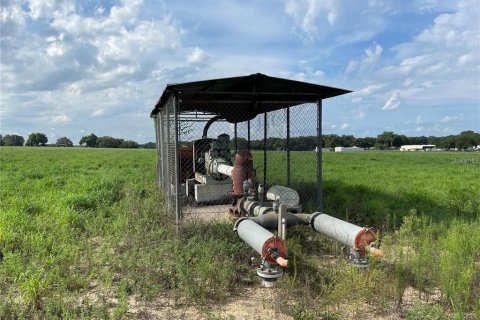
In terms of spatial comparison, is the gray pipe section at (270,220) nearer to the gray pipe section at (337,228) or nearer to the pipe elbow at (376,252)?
the gray pipe section at (337,228)

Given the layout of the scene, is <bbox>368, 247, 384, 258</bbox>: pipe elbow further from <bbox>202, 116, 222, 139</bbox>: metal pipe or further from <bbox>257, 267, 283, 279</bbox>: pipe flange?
<bbox>202, 116, 222, 139</bbox>: metal pipe

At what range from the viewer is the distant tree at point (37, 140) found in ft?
338

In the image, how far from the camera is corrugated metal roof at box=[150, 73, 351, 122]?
7438 mm

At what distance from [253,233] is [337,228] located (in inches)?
47.4

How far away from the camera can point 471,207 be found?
997 centimetres

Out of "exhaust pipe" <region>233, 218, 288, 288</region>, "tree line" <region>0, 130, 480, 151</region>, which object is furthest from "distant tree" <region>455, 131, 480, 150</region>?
"exhaust pipe" <region>233, 218, 288, 288</region>

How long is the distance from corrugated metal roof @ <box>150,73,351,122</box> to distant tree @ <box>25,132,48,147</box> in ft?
343

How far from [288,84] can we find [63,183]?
10.8 meters

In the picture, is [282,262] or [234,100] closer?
[282,262]

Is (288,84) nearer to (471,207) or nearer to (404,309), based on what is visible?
(404,309)

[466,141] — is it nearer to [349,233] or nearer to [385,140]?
[385,140]

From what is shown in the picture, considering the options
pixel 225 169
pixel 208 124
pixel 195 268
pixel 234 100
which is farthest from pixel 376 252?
pixel 208 124

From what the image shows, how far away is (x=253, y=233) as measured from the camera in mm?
5074

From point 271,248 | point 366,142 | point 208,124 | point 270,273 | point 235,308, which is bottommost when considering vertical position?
point 235,308
